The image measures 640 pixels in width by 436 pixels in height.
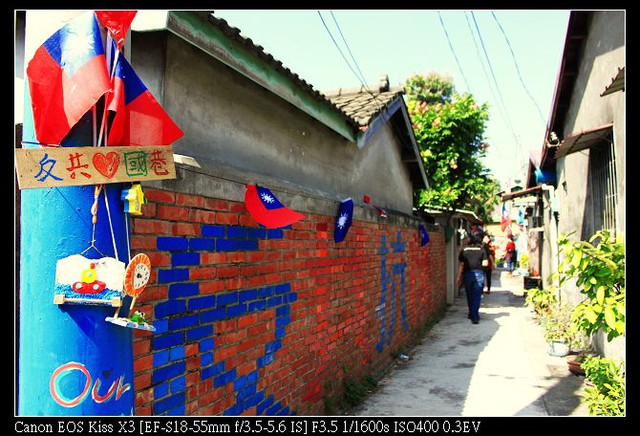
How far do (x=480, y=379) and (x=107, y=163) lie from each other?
5.96m

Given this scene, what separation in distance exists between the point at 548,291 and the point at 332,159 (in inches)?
224

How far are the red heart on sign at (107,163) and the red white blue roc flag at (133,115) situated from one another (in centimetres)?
8

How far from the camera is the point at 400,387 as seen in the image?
6.46 m

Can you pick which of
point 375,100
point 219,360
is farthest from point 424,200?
point 219,360

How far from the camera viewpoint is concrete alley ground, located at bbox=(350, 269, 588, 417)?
559 centimetres

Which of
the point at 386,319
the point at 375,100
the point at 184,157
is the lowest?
the point at 386,319

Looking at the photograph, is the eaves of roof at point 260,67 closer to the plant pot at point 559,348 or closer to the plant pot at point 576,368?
the plant pot at point 576,368

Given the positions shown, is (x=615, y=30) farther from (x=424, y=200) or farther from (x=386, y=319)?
(x=424, y=200)

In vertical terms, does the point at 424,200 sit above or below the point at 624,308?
above

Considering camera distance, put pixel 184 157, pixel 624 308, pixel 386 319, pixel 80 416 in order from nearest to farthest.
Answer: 1. pixel 80 416
2. pixel 184 157
3. pixel 624 308
4. pixel 386 319

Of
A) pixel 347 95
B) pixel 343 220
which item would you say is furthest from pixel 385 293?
pixel 347 95

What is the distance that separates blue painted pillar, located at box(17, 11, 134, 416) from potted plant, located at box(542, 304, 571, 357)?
734 cm

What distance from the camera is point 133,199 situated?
2375 mm

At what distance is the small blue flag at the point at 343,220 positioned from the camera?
5453mm
